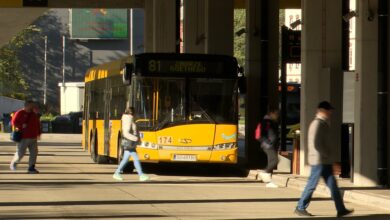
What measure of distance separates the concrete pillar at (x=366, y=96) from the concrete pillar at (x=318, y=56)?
355 cm

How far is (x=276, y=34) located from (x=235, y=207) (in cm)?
1537

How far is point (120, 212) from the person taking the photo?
16531 millimetres

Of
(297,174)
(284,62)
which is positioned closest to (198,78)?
(297,174)

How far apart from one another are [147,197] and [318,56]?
811 centimetres

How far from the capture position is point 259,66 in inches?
1273

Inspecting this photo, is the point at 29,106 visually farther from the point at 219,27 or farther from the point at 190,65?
the point at 219,27

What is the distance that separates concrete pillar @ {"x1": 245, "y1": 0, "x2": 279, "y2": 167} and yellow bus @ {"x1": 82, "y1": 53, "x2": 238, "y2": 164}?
542 centimetres

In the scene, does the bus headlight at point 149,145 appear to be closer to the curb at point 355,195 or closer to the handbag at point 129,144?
the handbag at point 129,144

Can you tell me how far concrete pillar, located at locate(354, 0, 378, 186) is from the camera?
22250mm

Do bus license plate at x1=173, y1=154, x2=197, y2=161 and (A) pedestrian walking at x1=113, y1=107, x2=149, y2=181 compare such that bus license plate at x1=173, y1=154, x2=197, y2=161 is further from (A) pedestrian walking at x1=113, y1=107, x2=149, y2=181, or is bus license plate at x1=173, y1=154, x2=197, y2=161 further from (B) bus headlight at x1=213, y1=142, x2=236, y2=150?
(A) pedestrian walking at x1=113, y1=107, x2=149, y2=181

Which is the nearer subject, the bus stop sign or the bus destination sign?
the bus destination sign

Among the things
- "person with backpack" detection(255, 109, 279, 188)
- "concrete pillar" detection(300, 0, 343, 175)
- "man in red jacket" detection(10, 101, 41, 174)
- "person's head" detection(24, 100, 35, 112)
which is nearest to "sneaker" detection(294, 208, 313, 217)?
"person with backpack" detection(255, 109, 279, 188)

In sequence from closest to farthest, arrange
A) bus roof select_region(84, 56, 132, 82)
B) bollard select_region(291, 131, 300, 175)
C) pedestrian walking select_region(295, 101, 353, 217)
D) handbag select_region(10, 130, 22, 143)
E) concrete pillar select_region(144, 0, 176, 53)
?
pedestrian walking select_region(295, 101, 353, 217), bollard select_region(291, 131, 300, 175), handbag select_region(10, 130, 22, 143), bus roof select_region(84, 56, 132, 82), concrete pillar select_region(144, 0, 176, 53)

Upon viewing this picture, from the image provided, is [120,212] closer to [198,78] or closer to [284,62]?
[198,78]
